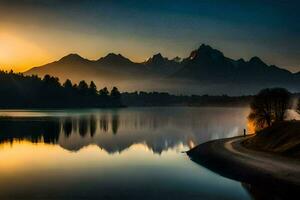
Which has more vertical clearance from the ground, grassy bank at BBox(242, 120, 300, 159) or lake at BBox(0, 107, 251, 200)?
grassy bank at BBox(242, 120, 300, 159)

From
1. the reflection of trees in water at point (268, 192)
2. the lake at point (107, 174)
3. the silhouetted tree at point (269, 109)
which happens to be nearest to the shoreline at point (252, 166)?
the reflection of trees in water at point (268, 192)

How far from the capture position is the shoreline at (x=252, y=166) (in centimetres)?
4767

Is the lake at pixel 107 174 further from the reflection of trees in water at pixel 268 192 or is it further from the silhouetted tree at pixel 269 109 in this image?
the silhouetted tree at pixel 269 109

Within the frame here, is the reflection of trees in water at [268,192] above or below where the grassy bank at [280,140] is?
below

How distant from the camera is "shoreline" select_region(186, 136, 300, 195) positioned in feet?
156

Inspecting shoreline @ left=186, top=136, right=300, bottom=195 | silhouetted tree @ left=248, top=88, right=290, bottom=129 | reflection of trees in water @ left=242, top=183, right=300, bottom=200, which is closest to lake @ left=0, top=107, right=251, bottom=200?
reflection of trees in water @ left=242, top=183, right=300, bottom=200

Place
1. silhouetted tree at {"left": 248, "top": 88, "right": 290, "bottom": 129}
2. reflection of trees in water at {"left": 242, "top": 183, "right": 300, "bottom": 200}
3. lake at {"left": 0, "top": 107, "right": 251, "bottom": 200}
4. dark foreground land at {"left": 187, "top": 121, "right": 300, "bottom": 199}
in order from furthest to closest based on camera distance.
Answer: silhouetted tree at {"left": 248, "top": 88, "right": 290, "bottom": 129}, lake at {"left": 0, "top": 107, "right": 251, "bottom": 200}, dark foreground land at {"left": 187, "top": 121, "right": 300, "bottom": 199}, reflection of trees in water at {"left": 242, "top": 183, "right": 300, "bottom": 200}

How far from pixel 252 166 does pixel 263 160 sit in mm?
3599

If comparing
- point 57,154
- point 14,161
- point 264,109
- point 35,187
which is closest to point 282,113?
point 264,109

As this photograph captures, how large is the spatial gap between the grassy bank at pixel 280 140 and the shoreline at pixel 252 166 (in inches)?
62.2

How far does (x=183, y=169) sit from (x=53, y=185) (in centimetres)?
2214

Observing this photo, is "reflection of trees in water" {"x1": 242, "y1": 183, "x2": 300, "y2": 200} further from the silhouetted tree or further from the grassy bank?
the silhouetted tree

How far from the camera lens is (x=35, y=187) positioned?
165ft

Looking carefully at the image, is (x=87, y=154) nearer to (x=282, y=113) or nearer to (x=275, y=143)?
(x=275, y=143)
